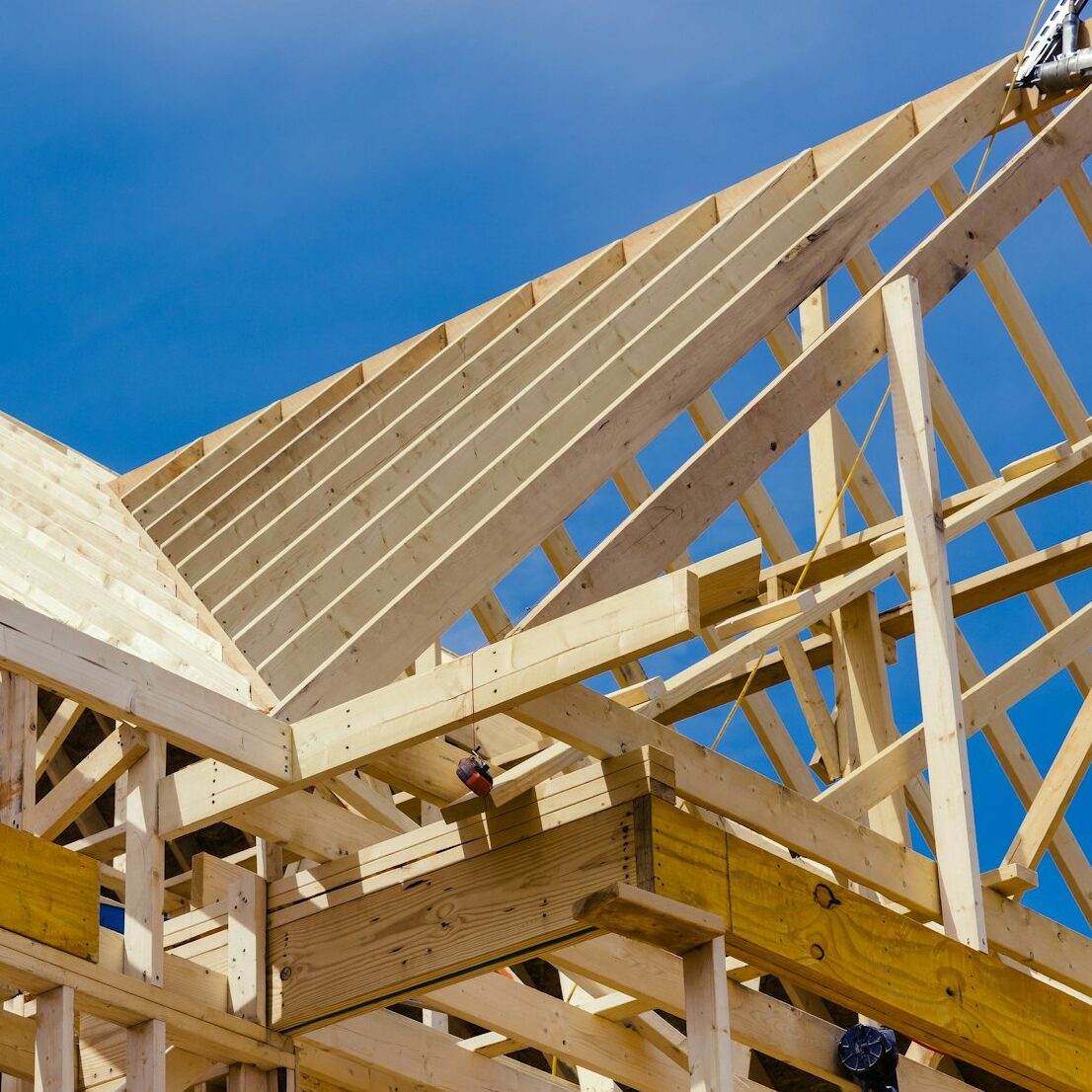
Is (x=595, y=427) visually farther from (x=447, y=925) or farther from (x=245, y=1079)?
(x=245, y=1079)

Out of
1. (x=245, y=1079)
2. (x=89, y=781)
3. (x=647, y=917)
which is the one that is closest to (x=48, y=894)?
(x=89, y=781)

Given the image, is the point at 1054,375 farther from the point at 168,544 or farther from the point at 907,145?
the point at 168,544

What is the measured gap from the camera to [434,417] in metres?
10.8

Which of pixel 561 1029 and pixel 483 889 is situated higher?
pixel 561 1029

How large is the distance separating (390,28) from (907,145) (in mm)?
159026

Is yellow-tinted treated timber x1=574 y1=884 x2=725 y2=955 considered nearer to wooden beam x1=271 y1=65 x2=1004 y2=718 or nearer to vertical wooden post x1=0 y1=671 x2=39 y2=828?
wooden beam x1=271 y1=65 x2=1004 y2=718

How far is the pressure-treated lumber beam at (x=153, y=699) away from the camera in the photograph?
6.56 m

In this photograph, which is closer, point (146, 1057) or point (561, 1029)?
point (146, 1057)

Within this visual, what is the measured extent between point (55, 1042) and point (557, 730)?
1.84 m

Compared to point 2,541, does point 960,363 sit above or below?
above

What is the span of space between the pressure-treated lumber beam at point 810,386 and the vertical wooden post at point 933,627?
176 mm

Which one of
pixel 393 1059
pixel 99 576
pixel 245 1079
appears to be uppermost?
pixel 99 576

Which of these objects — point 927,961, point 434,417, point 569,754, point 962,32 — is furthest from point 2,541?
point 962,32

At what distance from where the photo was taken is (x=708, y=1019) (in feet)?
21.0
